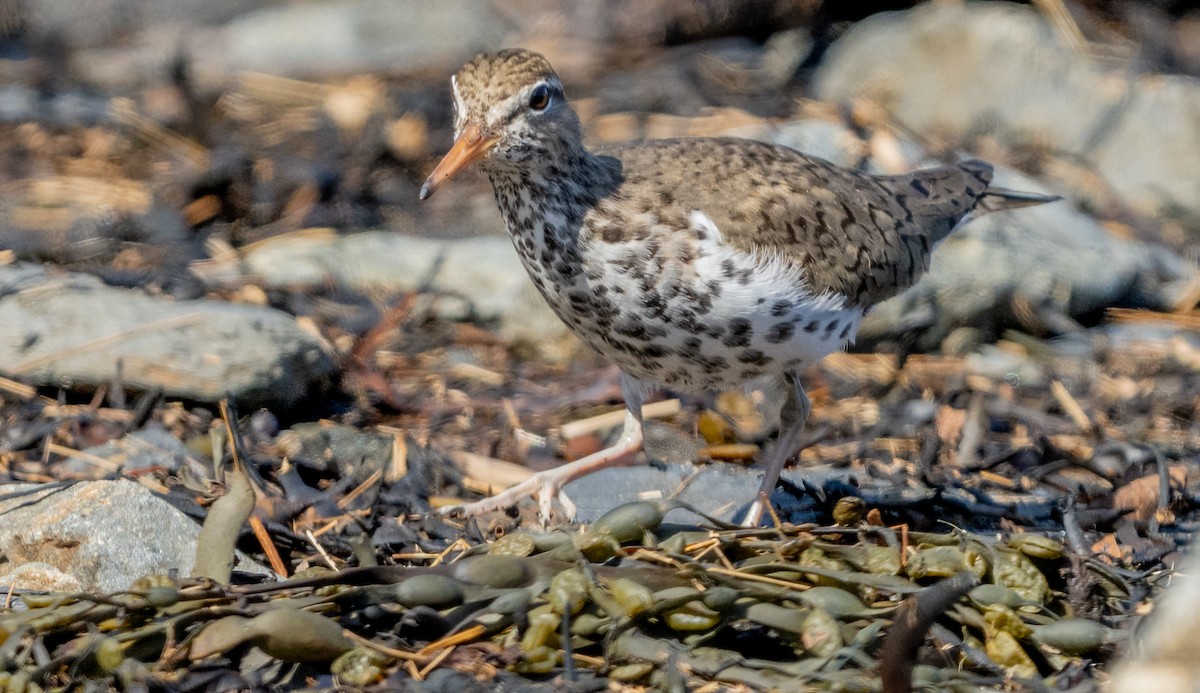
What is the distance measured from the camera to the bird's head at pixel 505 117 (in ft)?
15.8

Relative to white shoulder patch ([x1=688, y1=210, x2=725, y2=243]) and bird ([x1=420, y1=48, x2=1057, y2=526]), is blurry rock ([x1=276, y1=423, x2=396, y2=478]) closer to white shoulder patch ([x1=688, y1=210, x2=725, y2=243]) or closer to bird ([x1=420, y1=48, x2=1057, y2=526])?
bird ([x1=420, y1=48, x2=1057, y2=526])

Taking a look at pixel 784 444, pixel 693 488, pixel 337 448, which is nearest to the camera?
pixel 784 444

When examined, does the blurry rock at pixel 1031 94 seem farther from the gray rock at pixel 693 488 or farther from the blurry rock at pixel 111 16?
the blurry rock at pixel 111 16

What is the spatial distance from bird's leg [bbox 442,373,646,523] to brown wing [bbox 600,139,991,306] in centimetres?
91

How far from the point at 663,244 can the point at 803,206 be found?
33.2 inches

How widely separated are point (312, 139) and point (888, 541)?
6.52 meters

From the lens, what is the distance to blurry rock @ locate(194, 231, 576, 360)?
7.48m

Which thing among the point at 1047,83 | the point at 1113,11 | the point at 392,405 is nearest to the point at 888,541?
the point at 392,405

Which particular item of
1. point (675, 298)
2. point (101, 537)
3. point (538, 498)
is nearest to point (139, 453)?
point (101, 537)

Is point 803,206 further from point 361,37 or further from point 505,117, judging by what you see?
point 361,37

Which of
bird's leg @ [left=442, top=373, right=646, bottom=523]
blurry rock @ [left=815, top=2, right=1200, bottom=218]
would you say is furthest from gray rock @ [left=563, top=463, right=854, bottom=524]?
blurry rock @ [left=815, top=2, right=1200, bottom=218]

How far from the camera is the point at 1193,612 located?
251 centimetres

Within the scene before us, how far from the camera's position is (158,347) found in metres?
6.09

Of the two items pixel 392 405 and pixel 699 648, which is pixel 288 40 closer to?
pixel 392 405
